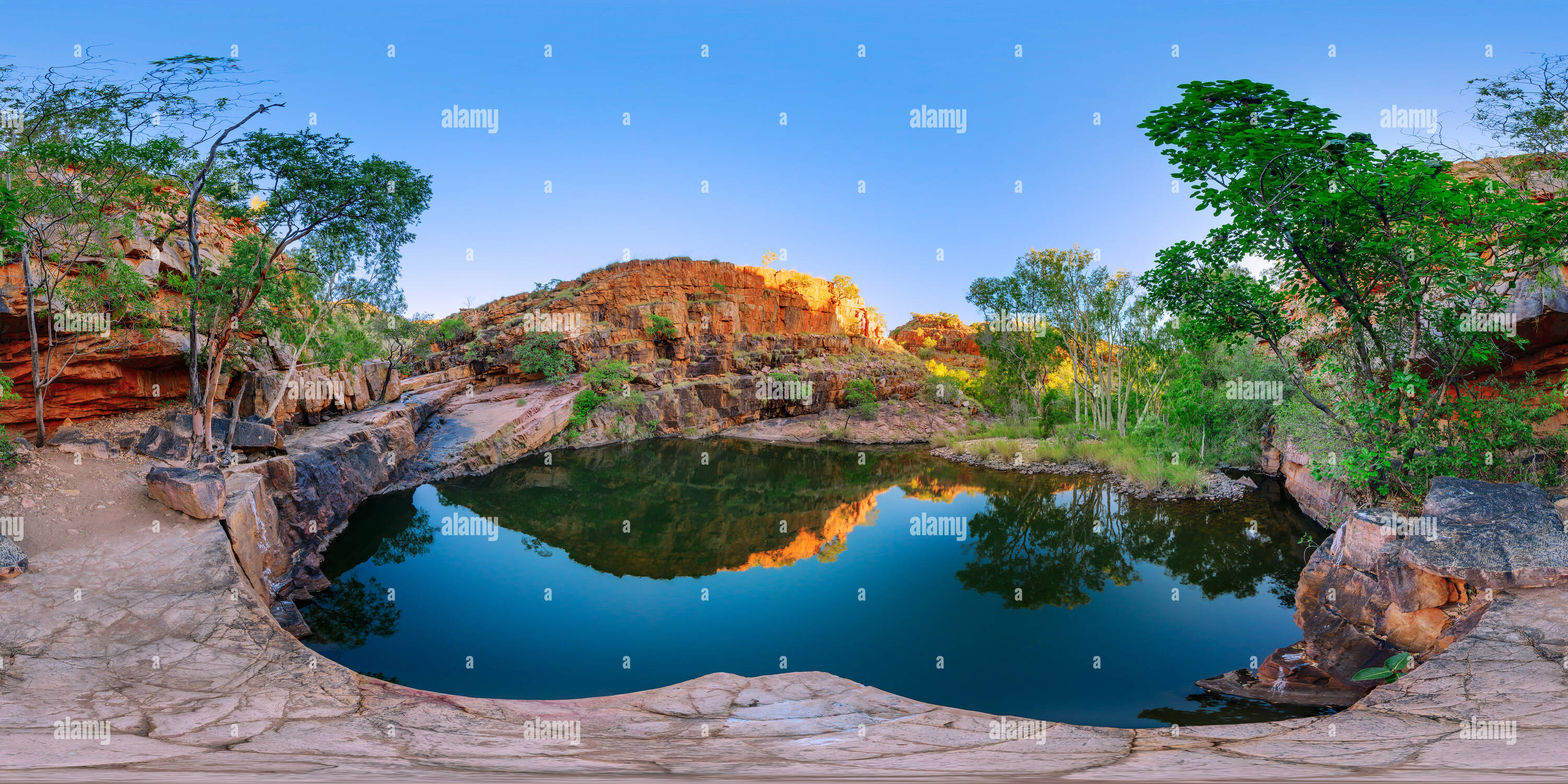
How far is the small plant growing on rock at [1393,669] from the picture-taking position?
20.3 ft

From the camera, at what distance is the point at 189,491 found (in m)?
9.19

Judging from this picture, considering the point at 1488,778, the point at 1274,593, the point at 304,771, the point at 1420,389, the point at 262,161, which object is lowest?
the point at 1274,593

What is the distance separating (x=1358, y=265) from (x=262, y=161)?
18236mm

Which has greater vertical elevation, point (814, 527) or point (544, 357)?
point (544, 357)

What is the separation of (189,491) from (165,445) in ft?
13.0

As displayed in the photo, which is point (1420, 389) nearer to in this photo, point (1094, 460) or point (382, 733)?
point (382, 733)

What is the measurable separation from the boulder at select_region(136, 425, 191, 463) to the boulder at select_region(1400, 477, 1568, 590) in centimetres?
1914

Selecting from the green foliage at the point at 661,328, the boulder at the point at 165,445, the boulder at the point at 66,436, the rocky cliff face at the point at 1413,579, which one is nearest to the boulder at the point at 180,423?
the boulder at the point at 165,445

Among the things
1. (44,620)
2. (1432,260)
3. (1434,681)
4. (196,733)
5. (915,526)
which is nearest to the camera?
(196,733)

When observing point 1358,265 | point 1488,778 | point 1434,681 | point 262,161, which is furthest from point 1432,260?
point 262,161

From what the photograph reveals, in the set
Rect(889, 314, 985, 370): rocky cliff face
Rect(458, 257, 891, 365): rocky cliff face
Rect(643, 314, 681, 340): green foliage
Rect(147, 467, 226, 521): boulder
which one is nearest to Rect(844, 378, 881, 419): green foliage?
Rect(458, 257, 891, 365): rocky cliff face

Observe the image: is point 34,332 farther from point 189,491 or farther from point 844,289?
point 844,289

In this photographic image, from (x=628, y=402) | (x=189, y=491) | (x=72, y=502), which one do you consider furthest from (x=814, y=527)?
(x=628, y=402)

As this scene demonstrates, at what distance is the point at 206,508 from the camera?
9211mm
